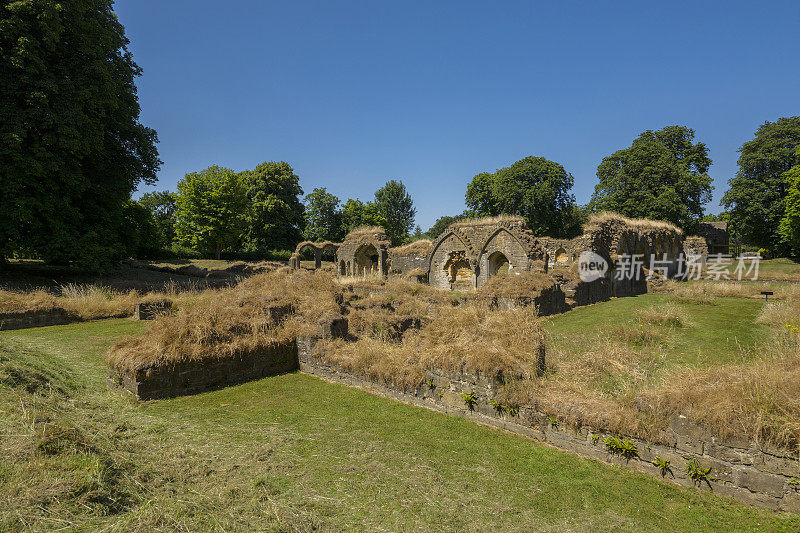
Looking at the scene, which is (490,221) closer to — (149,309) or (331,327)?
(331,327)

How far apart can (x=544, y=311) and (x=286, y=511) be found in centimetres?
1293

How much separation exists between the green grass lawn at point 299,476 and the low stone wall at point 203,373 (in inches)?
21.7

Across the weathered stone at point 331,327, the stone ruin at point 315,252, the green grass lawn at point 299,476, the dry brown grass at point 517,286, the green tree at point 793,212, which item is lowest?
the green grass lawn at point 299,476

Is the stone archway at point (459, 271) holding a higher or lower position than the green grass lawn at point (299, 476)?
higher

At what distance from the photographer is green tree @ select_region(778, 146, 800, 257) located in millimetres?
30250

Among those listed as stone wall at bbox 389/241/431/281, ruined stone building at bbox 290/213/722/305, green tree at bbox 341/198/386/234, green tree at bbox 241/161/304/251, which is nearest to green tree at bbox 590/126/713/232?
ruined stone building at bbox 290/213/722/305

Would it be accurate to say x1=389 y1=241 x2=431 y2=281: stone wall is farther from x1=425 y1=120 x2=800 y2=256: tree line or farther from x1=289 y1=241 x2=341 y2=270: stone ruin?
x1=425 y1=120 x2=800 y2=256: tree line

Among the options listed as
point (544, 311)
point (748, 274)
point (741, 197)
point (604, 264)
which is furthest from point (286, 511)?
point (741, 197)

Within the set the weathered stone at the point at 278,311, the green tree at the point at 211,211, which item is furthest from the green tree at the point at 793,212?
the green tree at the point at 211,211

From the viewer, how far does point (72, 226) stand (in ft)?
58.6

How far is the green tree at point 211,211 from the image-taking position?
39.2 m

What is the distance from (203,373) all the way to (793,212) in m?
43.2

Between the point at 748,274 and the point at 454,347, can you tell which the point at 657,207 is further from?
the point at 454,347

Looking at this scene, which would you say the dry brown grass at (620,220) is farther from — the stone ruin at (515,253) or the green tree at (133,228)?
the green tree at (133,228)
